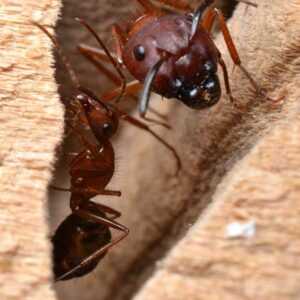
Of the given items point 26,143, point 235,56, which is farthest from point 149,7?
point 26,143

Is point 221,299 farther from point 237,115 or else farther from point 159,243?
point 159,243

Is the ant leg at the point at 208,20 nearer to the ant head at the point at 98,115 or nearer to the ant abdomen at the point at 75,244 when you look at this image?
the ant head at the point at 98,115

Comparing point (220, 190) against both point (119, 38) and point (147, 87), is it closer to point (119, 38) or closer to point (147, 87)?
point (147, 87)

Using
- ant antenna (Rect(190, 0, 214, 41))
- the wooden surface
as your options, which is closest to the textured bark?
the wooden surface

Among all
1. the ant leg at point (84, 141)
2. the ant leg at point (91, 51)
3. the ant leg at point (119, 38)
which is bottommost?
the ant leg at point (84, 141)

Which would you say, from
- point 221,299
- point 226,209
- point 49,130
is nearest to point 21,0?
point 49,130

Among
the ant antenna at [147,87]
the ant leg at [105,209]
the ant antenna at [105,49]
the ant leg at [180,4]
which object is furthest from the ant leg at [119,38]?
the ant leg at [105,209]
